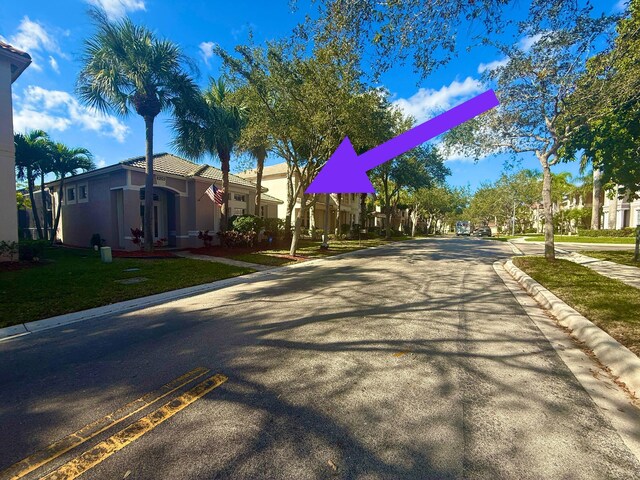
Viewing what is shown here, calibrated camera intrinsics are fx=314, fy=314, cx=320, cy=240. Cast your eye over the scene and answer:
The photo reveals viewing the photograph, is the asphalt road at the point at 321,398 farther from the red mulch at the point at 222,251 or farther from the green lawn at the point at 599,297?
the red mulch at the point at 222,251

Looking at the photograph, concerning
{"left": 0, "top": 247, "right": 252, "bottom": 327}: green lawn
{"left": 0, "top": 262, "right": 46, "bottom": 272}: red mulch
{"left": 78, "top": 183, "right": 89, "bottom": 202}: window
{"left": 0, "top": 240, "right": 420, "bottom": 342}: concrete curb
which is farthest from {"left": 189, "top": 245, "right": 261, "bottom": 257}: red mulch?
{"left": 78, "top": 183, "right": 89, "bottom": 202}: window

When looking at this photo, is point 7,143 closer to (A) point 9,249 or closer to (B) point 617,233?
(A) point 9,249

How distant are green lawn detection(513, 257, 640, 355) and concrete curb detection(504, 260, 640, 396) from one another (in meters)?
0.14

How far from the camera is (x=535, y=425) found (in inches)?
108

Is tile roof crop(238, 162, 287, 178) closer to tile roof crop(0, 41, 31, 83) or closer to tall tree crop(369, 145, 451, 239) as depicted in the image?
tall tree crop(369, 145, 451, 239)

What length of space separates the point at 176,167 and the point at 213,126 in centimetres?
483

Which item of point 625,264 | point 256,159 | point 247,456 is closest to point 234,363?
point 247,456

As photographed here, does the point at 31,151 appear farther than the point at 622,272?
Yes

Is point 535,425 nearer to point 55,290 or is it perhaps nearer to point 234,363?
point 234,363

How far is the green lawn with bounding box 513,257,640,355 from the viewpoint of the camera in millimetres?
4770

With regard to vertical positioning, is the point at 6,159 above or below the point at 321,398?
above

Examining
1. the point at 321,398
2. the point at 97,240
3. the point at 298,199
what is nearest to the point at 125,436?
the point at 321,398

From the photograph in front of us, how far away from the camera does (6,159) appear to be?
10.8 metres

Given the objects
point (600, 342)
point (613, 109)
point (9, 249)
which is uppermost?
point (613, 109)
